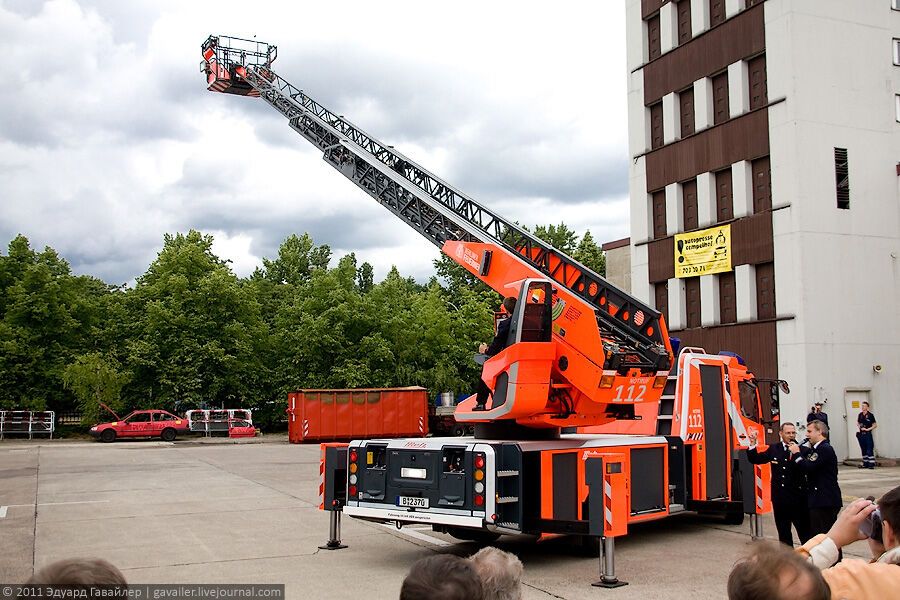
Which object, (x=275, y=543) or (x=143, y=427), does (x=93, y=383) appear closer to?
(x=143, y=427)

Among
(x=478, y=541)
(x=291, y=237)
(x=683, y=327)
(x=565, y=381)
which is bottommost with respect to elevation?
(x=478, y=541)

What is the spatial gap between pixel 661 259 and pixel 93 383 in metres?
28.8

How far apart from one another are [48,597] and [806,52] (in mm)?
27080

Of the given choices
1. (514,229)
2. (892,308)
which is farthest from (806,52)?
(514,229)

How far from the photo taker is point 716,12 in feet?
93.1

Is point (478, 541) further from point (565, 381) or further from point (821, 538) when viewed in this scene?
point (821, 538)

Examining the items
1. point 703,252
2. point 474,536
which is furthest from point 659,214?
point 474,536

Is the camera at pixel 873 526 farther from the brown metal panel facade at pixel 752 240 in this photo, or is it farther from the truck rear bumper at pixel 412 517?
the brown metal panel facade at pixel 752 240

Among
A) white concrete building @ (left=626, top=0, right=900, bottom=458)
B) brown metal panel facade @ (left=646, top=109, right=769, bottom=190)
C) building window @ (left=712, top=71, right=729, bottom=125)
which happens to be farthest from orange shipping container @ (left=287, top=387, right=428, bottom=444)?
building window @ (left=712, top=71, right=729, bottom=125)

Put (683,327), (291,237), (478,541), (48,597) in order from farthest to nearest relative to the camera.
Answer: (291,237)
(683,327)
(478,541)
(48,597)

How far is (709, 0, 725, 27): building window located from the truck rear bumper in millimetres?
22946

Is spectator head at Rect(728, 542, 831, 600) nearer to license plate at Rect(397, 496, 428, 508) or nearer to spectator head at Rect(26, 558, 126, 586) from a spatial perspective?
spectator head at Rect(26, 558, 126, 586)

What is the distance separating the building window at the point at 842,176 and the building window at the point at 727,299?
12.6 feet

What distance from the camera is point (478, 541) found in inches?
477
